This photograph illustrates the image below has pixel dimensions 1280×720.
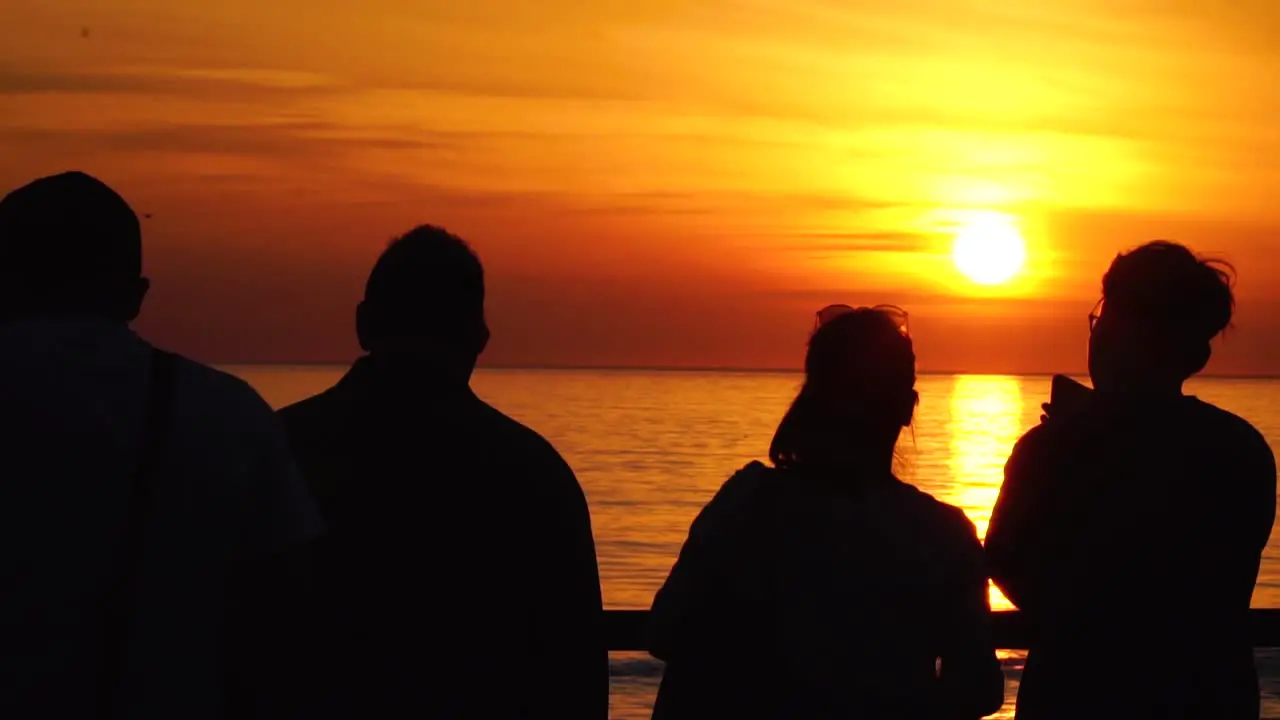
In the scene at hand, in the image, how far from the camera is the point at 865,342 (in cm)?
289

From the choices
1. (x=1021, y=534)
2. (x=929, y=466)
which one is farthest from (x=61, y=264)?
(x=929, y=466)

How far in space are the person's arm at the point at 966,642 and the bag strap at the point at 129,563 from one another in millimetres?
1376

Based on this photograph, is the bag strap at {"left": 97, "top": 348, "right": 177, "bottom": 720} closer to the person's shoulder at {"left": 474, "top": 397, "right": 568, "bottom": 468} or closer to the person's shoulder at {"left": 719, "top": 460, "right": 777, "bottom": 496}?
the person's shoulder at {"left": 474, "top": 397, "right": 568, "bottom": 468}

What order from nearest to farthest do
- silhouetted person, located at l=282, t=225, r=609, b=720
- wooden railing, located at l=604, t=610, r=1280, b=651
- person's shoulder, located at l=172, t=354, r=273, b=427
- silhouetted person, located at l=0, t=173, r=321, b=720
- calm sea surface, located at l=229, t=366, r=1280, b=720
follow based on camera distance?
silhouetted person, located at l=0, t=173, r=321, b=720
person's shoulder, located at l=172, t=354, r=273, b=427
silhouetted person, located at l=282, t=225, r=609, b=720
wooden railing, located at l=604, t=610, r=1280, b=651
calm sea surface, located at l=229, t=366, r=1280, b=720

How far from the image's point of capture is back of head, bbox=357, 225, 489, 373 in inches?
122

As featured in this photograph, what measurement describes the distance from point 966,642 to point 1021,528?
13.5 inches

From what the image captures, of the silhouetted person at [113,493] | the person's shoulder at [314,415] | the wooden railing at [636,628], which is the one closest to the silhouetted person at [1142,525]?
the wooden railing at [636,628]

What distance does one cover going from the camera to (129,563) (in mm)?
2496

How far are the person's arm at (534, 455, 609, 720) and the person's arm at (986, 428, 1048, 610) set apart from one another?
2.59ft

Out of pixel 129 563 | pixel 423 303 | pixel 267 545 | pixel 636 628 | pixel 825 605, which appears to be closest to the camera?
pixel 129 563

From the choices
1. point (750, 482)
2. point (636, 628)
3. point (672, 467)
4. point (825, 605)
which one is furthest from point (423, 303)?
point (672, 467)

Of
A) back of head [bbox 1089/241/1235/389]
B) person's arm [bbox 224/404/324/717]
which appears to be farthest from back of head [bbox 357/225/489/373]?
back of head [bbox 1089/241/1235/389]

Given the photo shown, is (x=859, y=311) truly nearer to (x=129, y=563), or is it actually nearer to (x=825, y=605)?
(x=825, y=605)

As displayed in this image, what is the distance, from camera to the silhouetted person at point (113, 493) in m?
2.47
